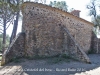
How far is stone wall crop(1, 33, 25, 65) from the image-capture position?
10.7 m

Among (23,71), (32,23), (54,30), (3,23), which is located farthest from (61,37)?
(3,23)

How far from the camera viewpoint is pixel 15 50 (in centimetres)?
1139

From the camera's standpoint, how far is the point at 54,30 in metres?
11.8

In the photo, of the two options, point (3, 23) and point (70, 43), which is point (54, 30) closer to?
point (70, 43)

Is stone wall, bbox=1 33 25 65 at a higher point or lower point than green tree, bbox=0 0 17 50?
lower

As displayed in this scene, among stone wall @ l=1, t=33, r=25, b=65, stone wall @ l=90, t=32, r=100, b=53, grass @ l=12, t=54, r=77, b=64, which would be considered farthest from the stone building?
stone wall @ l=90, t=32, r=100, b=53

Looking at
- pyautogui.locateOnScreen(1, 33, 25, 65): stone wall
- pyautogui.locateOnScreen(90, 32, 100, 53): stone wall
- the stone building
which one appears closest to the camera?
pyautogui.locateOnScreen(1, 33, 25, 65): stone wall

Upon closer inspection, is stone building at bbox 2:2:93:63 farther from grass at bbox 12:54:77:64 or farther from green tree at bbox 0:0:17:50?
green tree at bbox 0:0:17:50

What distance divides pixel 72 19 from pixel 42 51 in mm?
4474

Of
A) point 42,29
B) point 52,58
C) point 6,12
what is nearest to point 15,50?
point 42,29

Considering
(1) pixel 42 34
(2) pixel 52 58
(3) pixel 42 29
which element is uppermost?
(3) pixel 42 29

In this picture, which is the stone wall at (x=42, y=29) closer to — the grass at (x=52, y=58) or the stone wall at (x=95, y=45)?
the grass at (x=52, y=58)

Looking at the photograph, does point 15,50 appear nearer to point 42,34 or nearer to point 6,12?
point 42,34

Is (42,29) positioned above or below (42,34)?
above
